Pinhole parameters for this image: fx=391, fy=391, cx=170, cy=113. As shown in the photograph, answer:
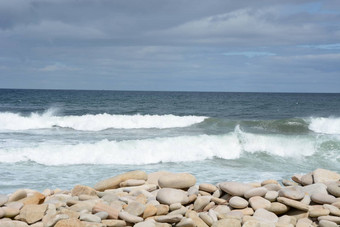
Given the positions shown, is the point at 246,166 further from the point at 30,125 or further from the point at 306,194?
the point at 30,125

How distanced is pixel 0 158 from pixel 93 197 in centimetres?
746

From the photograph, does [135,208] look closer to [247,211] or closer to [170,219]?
[170,219]

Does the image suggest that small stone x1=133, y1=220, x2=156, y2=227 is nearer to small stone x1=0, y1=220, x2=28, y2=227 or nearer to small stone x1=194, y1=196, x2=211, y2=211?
small stone x1=194, y1=196, x2=211, y2=211

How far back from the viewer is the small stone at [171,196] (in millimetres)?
5715

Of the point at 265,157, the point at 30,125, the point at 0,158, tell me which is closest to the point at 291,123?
the point at 265,157

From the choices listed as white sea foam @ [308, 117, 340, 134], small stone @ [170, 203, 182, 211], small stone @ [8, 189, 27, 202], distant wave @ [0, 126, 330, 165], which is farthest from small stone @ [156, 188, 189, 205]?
white sea foam @ [308, 117, 340, 134]

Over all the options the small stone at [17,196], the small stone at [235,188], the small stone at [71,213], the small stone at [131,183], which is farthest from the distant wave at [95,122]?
the small stone at [71,213]

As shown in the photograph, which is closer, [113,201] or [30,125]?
[113,201]

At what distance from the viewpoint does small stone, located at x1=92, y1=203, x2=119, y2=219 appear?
5262mm

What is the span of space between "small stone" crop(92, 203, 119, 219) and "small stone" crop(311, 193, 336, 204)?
2.96 m

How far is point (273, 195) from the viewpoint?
5785 millimetres

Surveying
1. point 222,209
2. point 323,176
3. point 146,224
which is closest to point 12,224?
point 146,224

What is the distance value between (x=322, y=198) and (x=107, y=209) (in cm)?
318

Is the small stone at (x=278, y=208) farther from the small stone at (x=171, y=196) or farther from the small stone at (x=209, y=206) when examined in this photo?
the small stone at (x=171, y=196)
